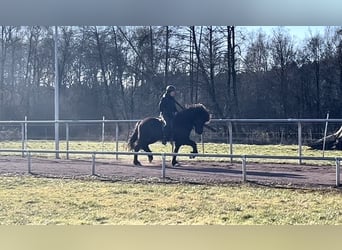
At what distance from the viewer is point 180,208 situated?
3279 millimetres

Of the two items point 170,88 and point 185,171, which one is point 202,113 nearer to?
point 170,88

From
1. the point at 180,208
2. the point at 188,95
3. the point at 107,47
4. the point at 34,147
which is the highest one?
the point at 107,47

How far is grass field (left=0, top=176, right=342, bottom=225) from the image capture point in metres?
2.91

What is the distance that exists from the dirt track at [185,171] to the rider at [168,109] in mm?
370

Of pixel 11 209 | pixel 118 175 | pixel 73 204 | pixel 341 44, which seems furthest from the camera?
pixel 118 175

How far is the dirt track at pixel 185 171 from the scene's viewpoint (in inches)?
186

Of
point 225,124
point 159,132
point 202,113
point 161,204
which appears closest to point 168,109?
point 202,113

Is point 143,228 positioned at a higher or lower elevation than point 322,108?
lower

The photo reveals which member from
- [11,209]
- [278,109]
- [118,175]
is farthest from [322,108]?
[118,175]

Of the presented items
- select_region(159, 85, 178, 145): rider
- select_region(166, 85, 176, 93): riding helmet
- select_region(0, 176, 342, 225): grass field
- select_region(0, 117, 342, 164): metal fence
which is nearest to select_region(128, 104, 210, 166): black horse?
select_region(159, 85, 178, 145): rider

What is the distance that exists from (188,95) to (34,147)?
2537 mm

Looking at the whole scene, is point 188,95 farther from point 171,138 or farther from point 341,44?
point 171,138

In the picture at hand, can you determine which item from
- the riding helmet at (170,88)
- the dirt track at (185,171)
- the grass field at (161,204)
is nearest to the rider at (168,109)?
the riding helmet at (170,88)

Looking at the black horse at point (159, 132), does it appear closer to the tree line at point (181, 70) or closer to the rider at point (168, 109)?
the rider at point (168, 109)
